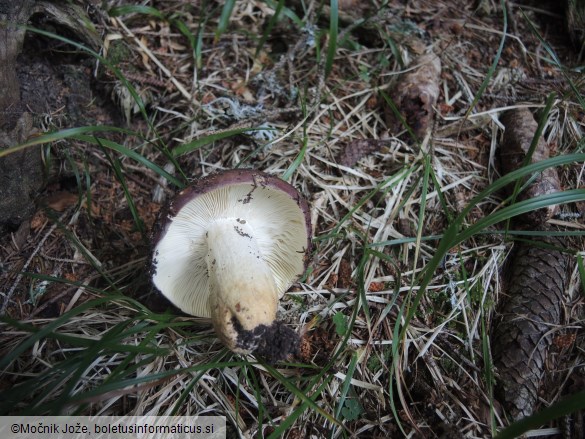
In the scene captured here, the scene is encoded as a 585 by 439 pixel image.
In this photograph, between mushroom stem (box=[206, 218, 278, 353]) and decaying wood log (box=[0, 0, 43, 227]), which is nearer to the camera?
mushroom stem (box=[206, 218, 278, 353])

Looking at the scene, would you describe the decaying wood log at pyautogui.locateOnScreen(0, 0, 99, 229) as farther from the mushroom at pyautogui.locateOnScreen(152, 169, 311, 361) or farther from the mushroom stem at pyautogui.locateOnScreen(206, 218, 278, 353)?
the mushroom stem at pyautogui.locateOnScreen(206, 218, 278, 353)

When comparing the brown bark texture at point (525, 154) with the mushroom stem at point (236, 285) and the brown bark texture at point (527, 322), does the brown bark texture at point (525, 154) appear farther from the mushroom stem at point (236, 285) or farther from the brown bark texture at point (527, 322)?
the mushroom stem at point (236, 285)

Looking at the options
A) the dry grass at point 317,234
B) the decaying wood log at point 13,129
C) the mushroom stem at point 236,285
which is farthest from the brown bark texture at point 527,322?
the decaying wood log at point 13,129

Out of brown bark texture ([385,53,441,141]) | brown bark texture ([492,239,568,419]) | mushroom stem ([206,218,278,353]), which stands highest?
brown bark texture ([385,53,441,141])

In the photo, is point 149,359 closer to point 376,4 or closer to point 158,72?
point 158,72

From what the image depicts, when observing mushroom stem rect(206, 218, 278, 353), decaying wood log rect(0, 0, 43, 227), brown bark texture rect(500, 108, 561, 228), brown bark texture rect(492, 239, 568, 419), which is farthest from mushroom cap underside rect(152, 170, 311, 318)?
brown bark texture rect(500, 108, 561, 228)

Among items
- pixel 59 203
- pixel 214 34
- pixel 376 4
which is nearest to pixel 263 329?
pixel 59 203

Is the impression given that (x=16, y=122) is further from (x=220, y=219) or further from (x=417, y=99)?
(x=417, y=99)

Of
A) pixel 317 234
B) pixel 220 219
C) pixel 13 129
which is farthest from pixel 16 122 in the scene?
pixel 317 234
